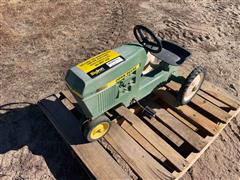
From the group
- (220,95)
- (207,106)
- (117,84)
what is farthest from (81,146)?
(220,95)

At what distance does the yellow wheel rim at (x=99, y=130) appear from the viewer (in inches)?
120

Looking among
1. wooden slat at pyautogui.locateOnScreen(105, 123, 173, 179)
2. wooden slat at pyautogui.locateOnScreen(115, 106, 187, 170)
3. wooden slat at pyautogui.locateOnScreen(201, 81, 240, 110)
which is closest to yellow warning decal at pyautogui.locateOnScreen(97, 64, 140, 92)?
wooden slat at pyautogui.locateOnScreen(115, 106, 187, 170)

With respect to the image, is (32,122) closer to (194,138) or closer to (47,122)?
(47,122)

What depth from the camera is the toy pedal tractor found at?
286 cm

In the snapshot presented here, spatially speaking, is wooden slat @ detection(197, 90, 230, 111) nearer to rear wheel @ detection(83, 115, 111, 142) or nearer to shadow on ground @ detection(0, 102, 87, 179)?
rear wheel @ detection(83, 115, 111, 142)

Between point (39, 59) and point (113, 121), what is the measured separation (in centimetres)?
234

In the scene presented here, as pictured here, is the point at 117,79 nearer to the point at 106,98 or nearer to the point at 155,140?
the point at 106,98

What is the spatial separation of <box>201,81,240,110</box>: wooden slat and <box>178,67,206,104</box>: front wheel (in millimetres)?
284

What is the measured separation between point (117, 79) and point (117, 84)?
0.07 meters

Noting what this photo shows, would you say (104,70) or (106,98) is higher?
(104,70)

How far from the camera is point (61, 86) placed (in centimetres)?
443

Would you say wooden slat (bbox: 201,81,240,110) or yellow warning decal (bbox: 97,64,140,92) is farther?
wooden slat (bbox: 201,81,240,110)

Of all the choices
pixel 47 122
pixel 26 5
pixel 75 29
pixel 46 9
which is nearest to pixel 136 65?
pixel 47 122

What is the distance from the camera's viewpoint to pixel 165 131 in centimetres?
328
